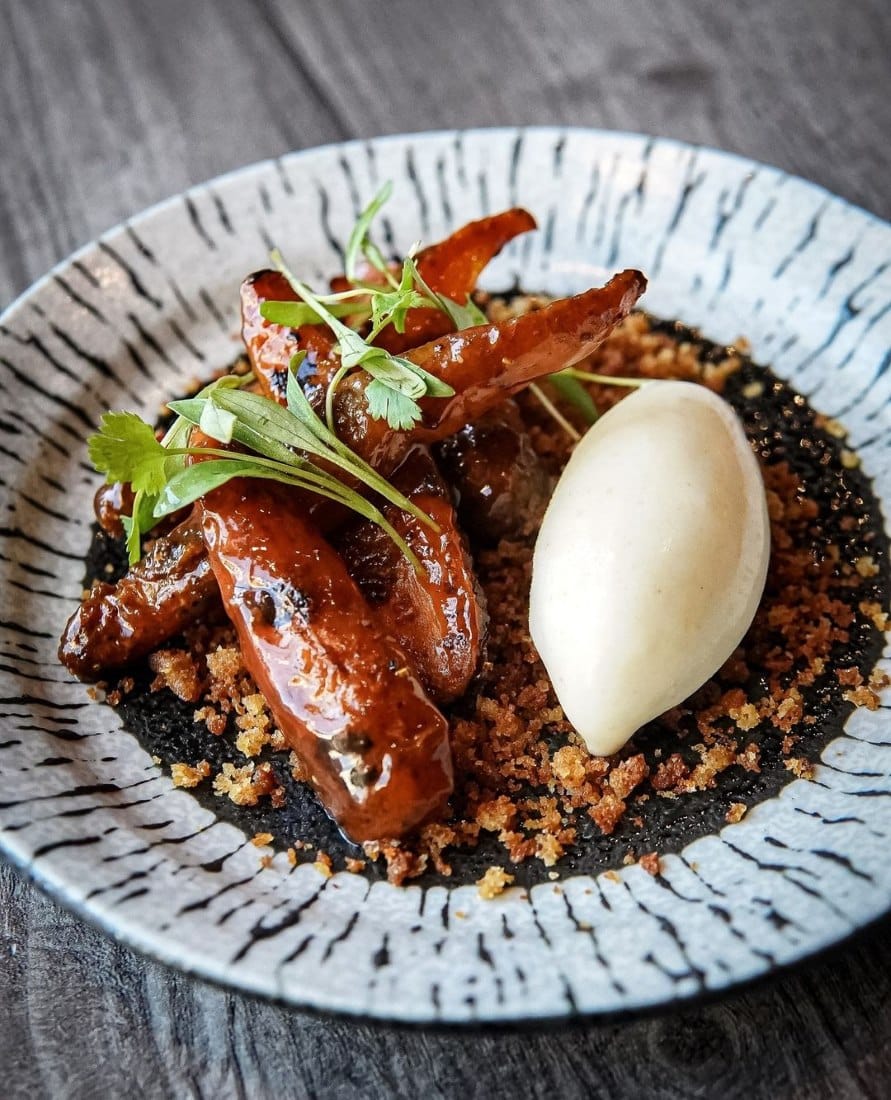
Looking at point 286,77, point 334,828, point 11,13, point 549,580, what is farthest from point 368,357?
point 11,13

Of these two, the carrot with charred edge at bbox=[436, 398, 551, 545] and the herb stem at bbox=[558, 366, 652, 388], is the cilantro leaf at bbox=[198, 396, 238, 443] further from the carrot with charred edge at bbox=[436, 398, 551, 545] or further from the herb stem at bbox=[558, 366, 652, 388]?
the herb stem at bbox=[558, 366, 652, 388]

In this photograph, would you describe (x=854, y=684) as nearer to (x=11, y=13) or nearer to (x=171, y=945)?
(x=171, y=945)

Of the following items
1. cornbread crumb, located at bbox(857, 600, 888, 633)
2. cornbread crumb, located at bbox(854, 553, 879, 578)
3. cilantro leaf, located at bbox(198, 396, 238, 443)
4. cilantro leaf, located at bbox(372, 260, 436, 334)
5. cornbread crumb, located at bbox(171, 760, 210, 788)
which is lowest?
cornbread crumb, located at bbox(857, 600, 888, 633)

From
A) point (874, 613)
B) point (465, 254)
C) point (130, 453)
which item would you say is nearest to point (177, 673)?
point (130, 453)

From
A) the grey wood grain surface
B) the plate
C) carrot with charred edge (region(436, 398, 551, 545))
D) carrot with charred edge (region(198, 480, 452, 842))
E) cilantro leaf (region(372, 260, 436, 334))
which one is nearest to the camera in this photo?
the plate

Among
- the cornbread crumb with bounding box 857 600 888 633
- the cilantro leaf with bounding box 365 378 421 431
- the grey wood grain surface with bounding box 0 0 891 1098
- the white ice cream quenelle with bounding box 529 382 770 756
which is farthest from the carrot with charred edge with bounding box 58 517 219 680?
the grey wood grain surface with bounding box 0 0 891 1098

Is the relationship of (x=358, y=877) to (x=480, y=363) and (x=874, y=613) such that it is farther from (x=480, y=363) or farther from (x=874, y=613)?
(x=874, y=613)
